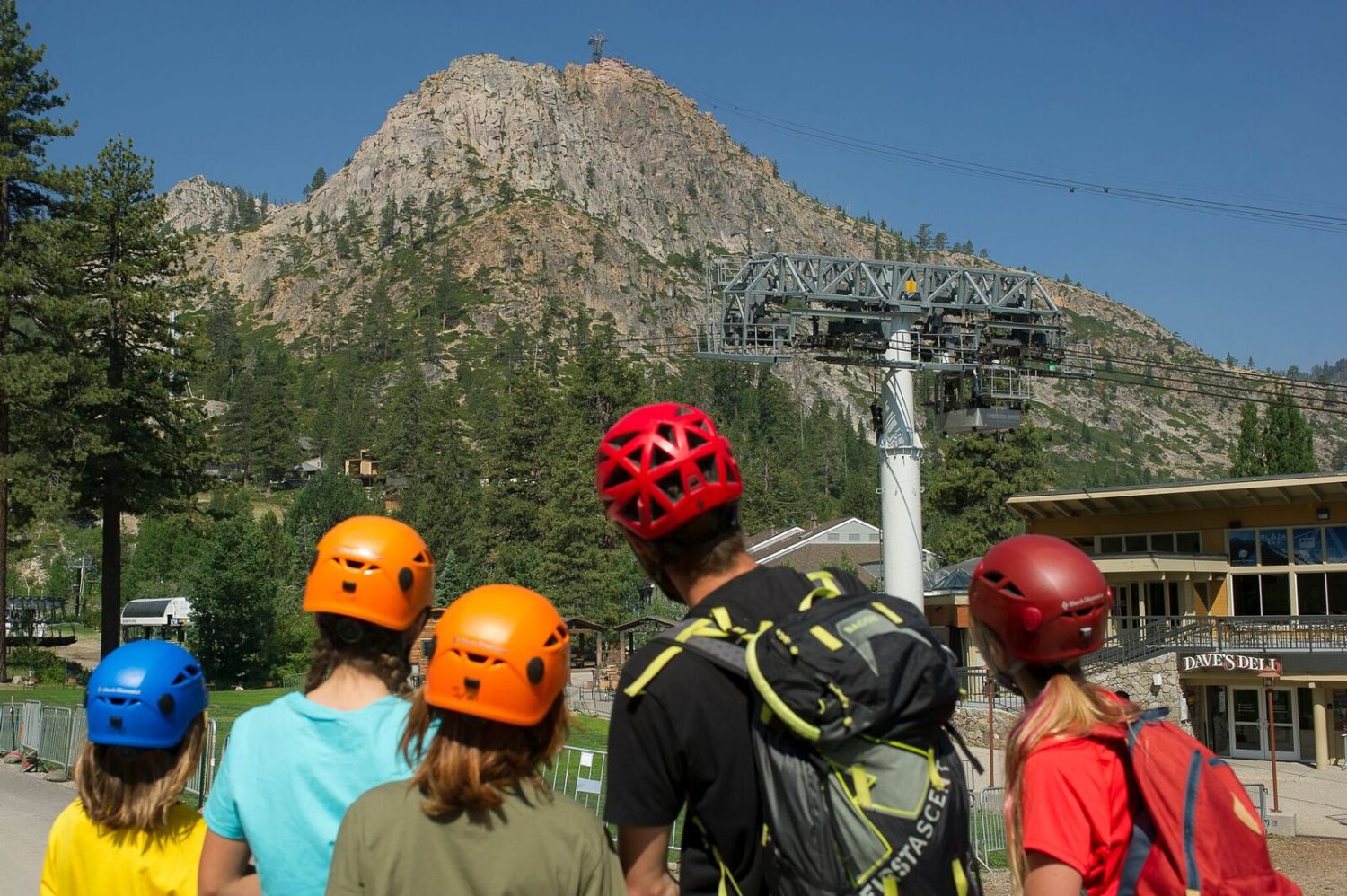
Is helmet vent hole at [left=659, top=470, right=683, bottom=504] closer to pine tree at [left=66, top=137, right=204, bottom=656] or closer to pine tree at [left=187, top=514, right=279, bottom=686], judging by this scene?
pine tree at [left=66, top=137, right=204, bottom=656]

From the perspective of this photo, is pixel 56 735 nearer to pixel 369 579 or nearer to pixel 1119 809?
pixel 369 579

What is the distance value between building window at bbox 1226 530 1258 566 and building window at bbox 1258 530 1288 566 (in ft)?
0.70

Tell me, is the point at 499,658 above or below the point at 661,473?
below

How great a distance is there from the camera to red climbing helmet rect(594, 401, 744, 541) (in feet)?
9.35

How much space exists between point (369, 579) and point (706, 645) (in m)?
1.36

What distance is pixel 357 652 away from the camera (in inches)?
139

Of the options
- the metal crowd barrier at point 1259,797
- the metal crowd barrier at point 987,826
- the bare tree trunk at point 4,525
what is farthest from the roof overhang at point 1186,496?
the bare tree trunk at point 4,525

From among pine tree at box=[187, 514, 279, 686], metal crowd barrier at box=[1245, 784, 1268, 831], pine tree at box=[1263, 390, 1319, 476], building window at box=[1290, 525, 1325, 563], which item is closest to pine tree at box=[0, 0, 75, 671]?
pine tree at box=[187, 514, 279, 686]

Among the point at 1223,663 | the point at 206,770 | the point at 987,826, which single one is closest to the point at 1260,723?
the point at 1223,663

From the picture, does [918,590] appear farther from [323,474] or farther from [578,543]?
[323,474]

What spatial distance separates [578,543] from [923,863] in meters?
61.4

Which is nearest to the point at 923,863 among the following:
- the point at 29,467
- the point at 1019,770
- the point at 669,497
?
the point at 1019,770

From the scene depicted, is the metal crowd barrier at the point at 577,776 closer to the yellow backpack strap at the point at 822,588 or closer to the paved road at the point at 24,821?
the paved road at the point at 24,821

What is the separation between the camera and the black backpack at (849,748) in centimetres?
249
